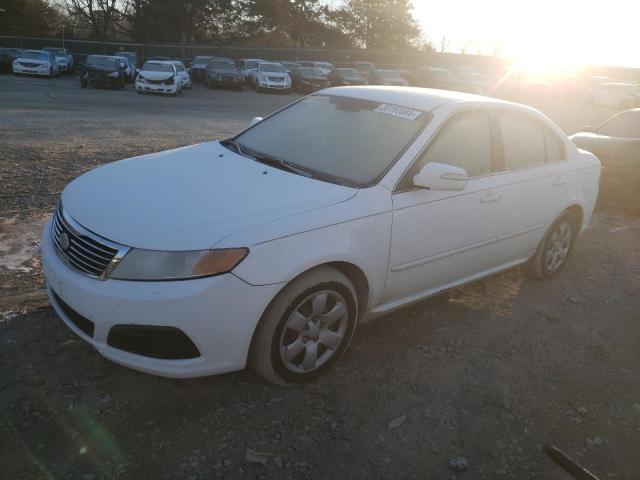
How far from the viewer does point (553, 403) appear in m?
3.30

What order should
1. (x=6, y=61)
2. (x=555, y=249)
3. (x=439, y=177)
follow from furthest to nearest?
1. (x=6, y=61)
2. (x=555, y=249)
3. (x=439, y=177)

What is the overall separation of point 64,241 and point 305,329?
137cm

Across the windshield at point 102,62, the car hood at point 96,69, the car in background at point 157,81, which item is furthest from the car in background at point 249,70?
the car hood at point 96,69

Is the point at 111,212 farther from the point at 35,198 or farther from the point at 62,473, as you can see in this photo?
the point at 35,198

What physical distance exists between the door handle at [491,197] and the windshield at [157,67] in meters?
20.7

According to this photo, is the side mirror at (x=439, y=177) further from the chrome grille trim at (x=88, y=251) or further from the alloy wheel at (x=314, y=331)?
the chrome grille trim at (x=88, y=251)

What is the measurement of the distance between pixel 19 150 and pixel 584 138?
8.60 m

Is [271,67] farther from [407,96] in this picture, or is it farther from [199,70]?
[407,96]

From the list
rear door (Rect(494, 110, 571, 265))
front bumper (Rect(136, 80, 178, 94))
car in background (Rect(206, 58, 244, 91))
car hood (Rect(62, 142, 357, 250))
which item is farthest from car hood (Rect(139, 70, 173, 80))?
rear door (Rect(494, 110, 571, 265))

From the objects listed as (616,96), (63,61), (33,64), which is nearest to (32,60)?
(33,64)

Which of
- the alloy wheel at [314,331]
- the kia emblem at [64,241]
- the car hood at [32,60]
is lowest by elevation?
Result: the alloy wheel at [314,331]

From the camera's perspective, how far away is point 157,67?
22547 millimetres

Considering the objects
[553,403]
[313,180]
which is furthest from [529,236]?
[313,180]

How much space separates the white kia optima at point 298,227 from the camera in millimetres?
2656
